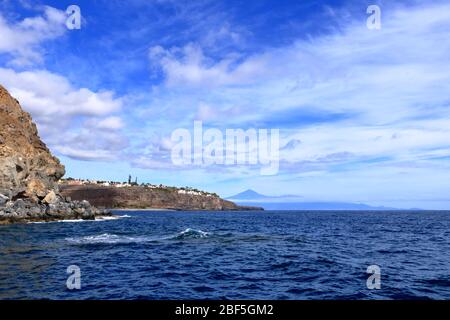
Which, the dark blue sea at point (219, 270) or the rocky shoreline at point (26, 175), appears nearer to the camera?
the dark blue sea at point (219, 270)

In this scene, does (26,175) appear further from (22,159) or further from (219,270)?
(219,270)

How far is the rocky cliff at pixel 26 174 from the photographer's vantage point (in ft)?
304

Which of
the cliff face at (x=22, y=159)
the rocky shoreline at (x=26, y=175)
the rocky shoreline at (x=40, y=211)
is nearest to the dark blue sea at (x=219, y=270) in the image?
the rocky shoreline at (x=40, y=211)

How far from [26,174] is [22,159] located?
14.6ft

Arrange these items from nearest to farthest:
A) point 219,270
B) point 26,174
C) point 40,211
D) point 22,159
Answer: point 219,270, point 40,211, point 22,159, point 26,174

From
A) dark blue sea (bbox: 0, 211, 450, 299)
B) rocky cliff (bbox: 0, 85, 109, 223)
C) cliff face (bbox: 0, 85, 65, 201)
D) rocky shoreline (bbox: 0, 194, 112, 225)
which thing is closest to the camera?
dark blue sea (bbox: 0, 211, 450, 299)

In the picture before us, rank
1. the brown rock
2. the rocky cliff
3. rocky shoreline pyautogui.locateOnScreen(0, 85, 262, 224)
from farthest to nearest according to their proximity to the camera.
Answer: the brown rock < the rocky cliff < rocky shoreline pyautogui.locateOnScreen(0, 85, 262, 224)

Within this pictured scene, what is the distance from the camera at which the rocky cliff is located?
3647 inches

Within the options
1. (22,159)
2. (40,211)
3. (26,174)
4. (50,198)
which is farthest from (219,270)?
(26,174)

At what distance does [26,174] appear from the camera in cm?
10425

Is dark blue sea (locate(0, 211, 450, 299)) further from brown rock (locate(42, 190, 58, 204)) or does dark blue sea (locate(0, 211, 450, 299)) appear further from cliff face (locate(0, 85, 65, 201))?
brown rock (locate(42, 190, 58, 204))

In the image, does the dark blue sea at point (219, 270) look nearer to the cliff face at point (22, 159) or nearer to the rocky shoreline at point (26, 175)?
the rocky shoreline at point (26, 175)

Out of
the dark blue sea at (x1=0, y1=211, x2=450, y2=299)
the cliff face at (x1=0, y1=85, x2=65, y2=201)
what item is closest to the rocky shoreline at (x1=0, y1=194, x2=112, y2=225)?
the cliff face at (x1=0, y1=85, x2=65, y2=201)
